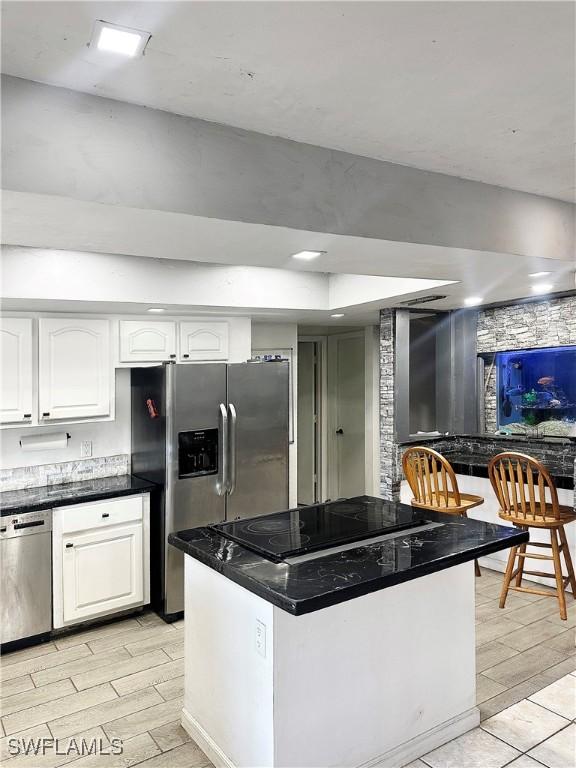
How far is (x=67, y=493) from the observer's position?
3680 millimetres

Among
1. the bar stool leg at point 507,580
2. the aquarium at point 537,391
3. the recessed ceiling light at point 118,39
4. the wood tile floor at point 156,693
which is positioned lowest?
the wood tile floor at point 156,693

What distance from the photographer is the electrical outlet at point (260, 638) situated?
82.0 inches

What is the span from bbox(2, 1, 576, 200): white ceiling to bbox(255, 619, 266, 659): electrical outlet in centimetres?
171

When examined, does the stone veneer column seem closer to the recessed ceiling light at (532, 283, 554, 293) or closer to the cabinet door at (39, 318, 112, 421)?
the recessed ceiling light at (532, 283, 554, 293)

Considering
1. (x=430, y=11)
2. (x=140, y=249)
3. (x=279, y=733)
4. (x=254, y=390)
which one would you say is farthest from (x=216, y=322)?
(x=430, y=11)

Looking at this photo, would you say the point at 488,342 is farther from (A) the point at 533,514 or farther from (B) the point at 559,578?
(B) the point at 559,578

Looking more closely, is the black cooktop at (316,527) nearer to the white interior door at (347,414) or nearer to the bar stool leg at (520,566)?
the bar stool leg at (520,566)

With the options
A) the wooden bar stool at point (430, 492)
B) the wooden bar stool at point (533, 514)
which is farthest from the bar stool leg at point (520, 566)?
the wooden bar stool at point (430, 492)

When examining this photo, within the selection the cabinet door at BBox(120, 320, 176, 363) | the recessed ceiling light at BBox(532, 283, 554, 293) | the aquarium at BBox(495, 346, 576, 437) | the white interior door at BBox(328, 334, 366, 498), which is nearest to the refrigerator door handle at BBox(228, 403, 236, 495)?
the cabinet door at BBox(120, 320, 176, 363)

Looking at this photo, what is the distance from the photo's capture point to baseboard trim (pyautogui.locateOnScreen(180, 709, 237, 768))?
2.31m

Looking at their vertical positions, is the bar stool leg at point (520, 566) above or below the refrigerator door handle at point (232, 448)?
below

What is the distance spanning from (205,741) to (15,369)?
238cm

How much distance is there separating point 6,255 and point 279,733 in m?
2.66

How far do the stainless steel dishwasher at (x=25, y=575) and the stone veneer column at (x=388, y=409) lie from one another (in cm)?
269
